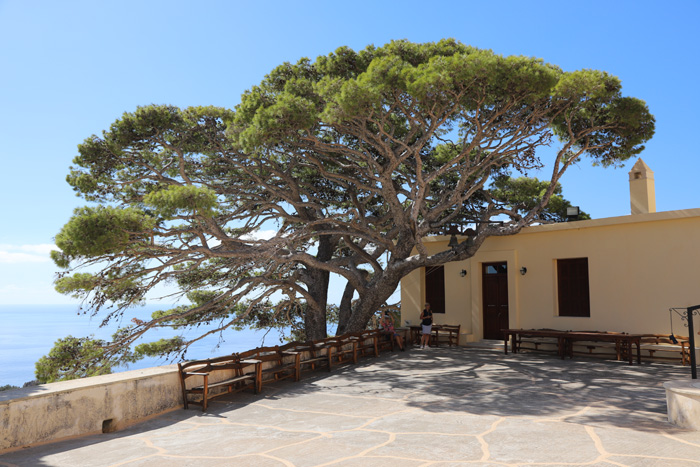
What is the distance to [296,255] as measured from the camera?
562 inches

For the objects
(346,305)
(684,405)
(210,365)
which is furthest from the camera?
(346,305)

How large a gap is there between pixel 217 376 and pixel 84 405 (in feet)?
7.39

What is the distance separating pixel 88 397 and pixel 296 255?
8.10 meters

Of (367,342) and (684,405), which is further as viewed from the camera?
(367,342)

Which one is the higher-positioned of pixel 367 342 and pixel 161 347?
pixel 367 342

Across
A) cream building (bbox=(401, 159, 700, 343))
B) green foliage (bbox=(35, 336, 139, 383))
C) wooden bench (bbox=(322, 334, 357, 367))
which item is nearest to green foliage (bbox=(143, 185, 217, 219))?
wooden bench (bbox=(322, 334, 357, 367))

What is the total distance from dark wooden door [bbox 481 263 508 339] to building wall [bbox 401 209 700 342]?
0.81 feet

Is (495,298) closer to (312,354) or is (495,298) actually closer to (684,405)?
(312,354)

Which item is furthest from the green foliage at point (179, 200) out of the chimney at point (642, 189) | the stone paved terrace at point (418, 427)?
the chimney at point (642, 189)

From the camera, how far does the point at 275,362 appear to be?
9.73 m

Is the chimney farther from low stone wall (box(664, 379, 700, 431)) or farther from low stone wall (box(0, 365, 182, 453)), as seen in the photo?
low stone wall (box(0, 365, 182, 453))

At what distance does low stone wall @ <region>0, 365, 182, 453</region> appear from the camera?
18.9ft

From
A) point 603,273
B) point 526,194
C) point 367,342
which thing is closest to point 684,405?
point 603,273

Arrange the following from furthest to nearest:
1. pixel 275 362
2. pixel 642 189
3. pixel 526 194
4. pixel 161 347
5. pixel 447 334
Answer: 1. pixel 526 194
2. pixel 161 347
3. pixel 447 334
4. pixel 642 189
5. pixel 275 362
